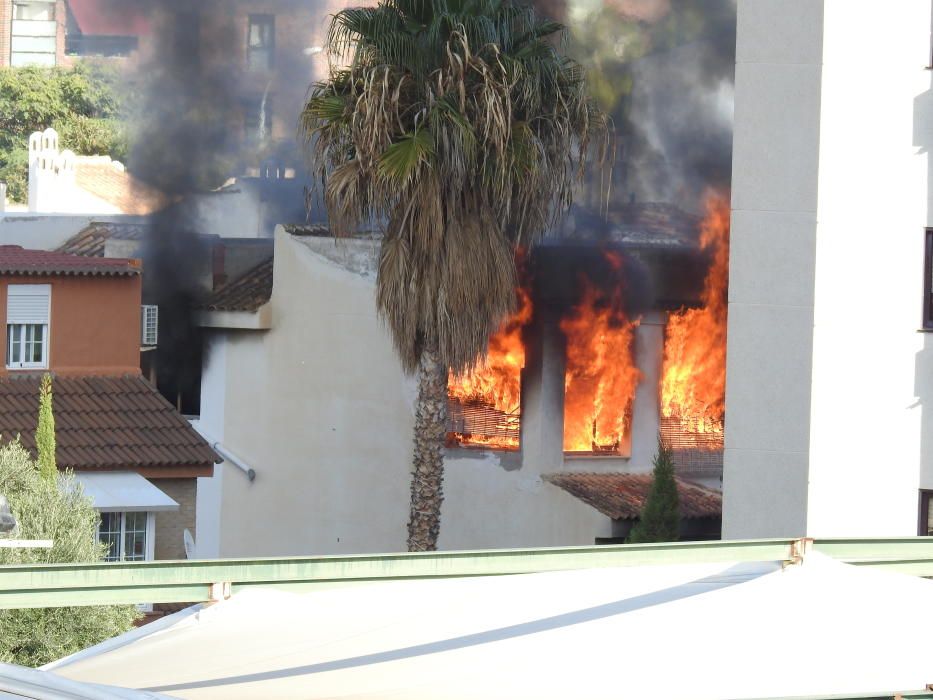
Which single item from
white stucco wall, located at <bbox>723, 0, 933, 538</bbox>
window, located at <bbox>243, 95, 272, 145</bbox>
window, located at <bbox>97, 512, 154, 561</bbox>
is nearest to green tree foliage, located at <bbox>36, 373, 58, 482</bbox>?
window, located at <bbox>97, 512, 154, 561</bbox>

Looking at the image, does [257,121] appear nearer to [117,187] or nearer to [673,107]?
[117,187]

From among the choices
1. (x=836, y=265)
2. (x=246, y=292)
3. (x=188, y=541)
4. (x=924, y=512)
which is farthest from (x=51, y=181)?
(x=924, y=512)

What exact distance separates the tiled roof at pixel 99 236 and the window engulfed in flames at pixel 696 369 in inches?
408

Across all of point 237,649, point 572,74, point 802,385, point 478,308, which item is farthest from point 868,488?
point 237,649

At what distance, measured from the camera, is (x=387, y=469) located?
86.8ft

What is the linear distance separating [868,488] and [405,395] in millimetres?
10473

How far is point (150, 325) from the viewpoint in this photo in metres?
28.7

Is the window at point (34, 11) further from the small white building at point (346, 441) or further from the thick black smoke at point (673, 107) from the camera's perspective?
the thick black smoke at point (673, 107)

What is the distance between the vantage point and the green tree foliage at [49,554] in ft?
50.5

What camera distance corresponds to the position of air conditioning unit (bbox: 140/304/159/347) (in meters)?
28.6

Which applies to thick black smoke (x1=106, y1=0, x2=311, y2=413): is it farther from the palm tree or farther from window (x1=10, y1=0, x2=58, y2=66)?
window (x1=10, y1=0, x2=58, y2=66)

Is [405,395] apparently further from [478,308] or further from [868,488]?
[868,488]

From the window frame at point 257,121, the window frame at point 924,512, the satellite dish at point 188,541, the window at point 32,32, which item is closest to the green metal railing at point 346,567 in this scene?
the window frame at point 924,512

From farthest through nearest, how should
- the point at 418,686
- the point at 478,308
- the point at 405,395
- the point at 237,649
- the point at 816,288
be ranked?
the point at 405,395 < the point at 478,308 < the point at 816,288 < the point at 237,649 < the point at 418,686
